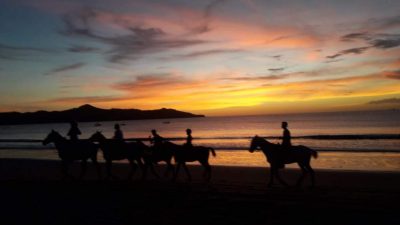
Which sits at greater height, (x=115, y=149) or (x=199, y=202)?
(x=115, y=149)

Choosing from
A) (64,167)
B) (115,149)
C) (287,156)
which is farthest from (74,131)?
(287,156)

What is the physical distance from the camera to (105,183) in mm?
14047

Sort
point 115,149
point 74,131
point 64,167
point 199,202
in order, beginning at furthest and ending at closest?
point 64,167
point 115,149
point 74,131
point 199,202

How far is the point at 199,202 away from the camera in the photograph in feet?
32.8

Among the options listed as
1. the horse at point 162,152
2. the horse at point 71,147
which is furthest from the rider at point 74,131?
the horse at point 162,152

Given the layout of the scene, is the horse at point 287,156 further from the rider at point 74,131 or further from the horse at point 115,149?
the rider at point 74,131

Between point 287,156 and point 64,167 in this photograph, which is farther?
point 64,167

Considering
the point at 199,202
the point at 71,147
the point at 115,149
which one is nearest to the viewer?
the point at 199,202

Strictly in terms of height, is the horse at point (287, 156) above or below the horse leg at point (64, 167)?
above

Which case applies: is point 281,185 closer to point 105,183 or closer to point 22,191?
point 105,183

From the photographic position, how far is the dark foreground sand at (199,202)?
8.30 meters

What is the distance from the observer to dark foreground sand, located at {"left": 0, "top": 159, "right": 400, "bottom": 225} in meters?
8.30

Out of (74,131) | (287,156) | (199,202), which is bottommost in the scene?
(199,202)

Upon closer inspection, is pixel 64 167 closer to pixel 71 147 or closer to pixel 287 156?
pixel 71 147
